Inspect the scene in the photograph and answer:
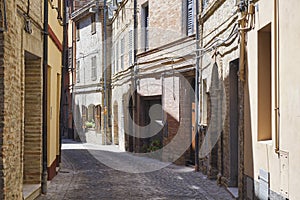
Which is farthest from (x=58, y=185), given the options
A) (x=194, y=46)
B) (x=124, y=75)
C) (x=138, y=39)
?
(x=124, y=75)

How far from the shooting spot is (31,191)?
10289 mm

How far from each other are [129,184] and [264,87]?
209 inches

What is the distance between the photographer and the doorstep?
9.83 metres

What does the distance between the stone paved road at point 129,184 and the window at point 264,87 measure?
8.64 feet

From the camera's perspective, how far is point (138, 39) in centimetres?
2238

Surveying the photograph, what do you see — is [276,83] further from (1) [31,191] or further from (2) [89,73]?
(2) [89,73]

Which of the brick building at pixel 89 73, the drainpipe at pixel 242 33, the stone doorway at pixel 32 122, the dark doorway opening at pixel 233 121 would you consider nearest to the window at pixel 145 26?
the brick building at pixel 89 73

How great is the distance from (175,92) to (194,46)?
2.20 meters

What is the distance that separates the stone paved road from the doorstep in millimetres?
184

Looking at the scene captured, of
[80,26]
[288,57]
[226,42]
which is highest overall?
[80,26]

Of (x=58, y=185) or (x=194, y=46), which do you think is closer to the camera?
(x=58, y=185)

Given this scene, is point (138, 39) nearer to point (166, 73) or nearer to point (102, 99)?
point (166, 73)

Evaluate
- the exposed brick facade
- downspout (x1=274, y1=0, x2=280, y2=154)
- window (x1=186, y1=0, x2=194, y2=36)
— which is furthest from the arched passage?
downspout (x1=274, y1=0, x2=280, y2=154)

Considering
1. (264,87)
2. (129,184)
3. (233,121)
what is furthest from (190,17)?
(264,87)
